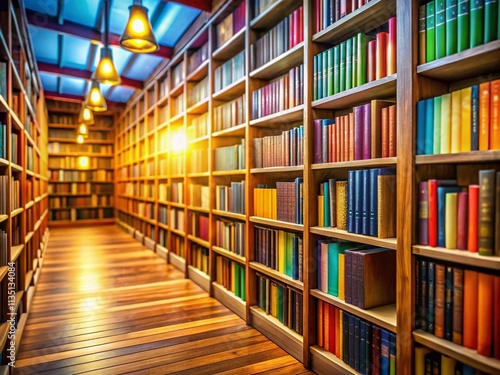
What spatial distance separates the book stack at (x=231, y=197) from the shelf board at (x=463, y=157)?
160 cm

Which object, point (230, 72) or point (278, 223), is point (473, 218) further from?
point (230, 72)

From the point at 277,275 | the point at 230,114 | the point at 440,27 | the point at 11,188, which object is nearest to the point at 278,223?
the point at 277,275

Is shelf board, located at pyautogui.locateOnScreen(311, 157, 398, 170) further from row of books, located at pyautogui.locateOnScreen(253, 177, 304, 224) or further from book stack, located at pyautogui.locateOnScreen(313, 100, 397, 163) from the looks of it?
row of books, located at pyautogui.locateOnScreen(253, 177, 304, 224)

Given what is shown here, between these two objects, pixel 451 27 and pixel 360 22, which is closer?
pixel 451 27

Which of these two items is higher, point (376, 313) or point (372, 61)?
point (372, 61)

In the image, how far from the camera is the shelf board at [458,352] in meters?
1.21

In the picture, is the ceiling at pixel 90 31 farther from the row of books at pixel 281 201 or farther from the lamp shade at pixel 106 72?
the row of books at pixel 281 201

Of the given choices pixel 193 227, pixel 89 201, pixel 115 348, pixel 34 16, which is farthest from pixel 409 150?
pixel 89 201

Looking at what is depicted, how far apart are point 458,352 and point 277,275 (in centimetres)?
122

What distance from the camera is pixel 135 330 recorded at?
2549mm

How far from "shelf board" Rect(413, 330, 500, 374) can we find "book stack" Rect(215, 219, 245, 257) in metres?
1.63

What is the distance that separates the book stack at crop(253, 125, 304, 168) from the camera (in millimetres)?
2213

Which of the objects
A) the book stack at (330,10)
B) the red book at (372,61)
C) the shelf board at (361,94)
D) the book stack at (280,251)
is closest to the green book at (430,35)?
the shelf board at (361,94)

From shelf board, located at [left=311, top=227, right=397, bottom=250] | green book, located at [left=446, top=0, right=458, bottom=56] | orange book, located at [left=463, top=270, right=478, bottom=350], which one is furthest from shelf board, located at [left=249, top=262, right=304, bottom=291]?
green book, located at [left=446, top=0, right=458, bottom=56]
